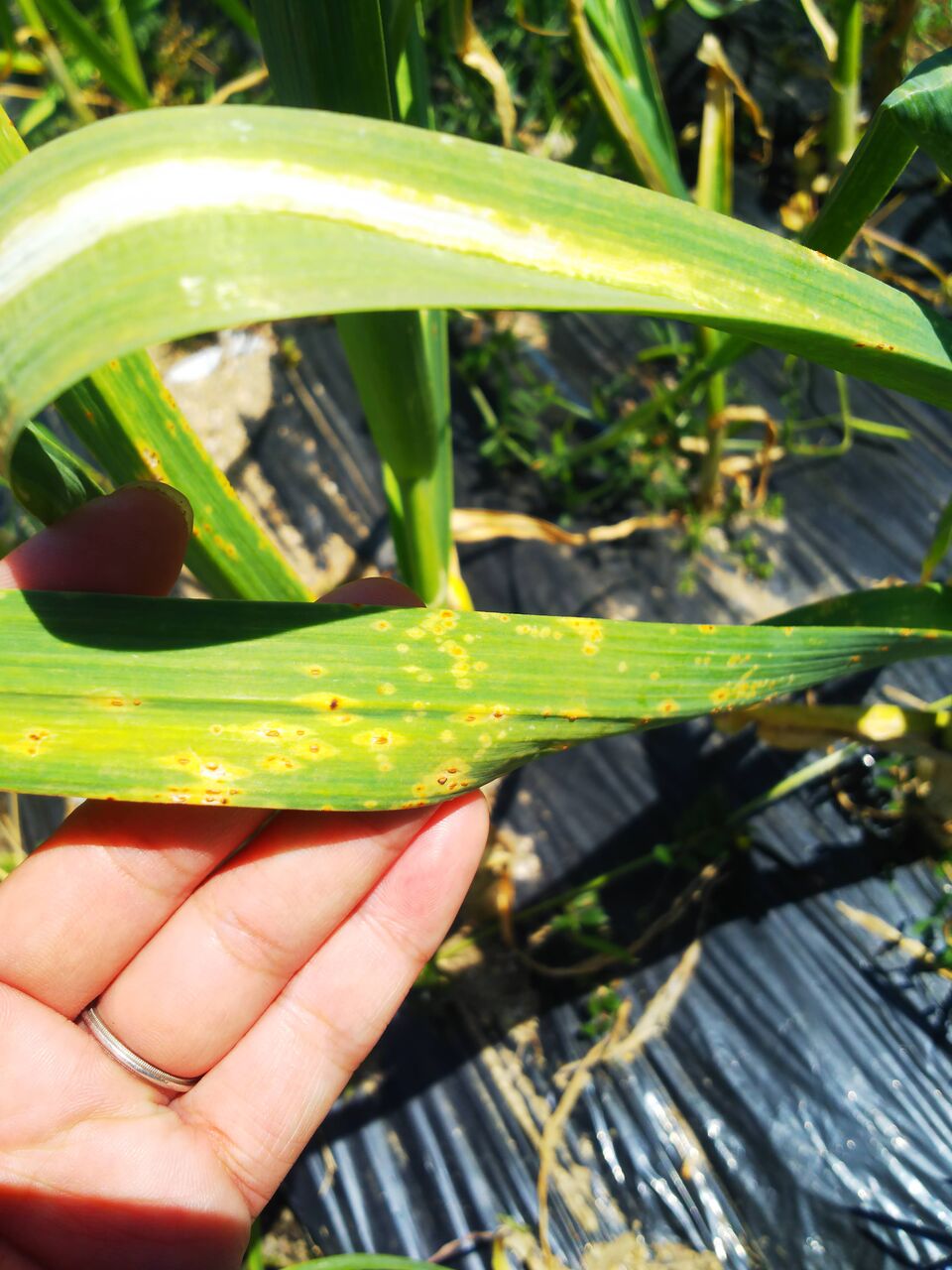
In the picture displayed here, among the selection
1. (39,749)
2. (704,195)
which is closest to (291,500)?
(704,195)

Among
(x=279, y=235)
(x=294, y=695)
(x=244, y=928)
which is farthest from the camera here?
(x=244, y=928)

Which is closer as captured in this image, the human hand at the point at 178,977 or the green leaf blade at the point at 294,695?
the green leaf blade at the point at 294,695

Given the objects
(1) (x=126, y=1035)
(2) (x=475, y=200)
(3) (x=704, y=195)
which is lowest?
(1) (x=126, y=1035)

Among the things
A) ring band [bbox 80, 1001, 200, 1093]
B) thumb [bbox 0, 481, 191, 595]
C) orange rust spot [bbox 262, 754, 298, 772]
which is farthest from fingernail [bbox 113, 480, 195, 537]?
ring band [bbox 80, 1001, 200, 1093]

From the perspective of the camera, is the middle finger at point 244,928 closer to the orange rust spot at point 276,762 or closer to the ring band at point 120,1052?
the ring band at point 120,1052

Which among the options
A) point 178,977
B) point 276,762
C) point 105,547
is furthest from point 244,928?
point 105,547

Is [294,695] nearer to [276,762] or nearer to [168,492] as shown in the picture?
[276,762]

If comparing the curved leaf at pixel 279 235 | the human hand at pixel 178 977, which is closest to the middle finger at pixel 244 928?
the human hand at pixel 178 977

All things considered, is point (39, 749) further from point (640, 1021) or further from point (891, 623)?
point (640, 1021)
